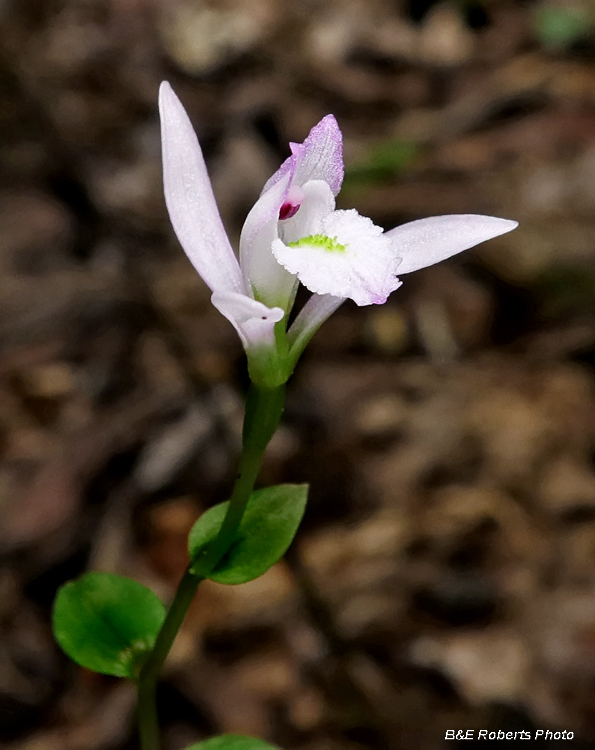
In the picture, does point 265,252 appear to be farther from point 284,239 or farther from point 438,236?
point 438,236

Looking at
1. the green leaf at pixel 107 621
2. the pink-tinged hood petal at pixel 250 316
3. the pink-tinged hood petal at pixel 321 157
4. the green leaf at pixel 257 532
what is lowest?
the green leaf at pixel 107 621

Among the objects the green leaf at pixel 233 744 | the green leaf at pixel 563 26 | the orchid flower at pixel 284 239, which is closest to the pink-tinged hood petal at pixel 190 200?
the orchid flower at pixel 284 239

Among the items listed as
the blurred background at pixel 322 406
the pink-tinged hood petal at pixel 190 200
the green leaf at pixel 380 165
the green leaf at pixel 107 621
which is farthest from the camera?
the green leaf at pixel 380 165

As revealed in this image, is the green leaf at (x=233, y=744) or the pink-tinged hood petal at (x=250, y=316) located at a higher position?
the pink-tinged hood petal at (x=250, y=316)

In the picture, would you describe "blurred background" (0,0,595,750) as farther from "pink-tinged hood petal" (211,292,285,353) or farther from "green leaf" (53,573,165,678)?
"pink-tinged hood petal" (211,292,285,353)

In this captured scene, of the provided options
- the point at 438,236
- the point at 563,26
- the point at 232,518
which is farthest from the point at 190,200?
the point at 563,26

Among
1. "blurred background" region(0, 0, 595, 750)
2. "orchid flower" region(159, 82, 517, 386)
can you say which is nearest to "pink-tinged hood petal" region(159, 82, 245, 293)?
"orchid flower" region(159, 82, 517, 386)

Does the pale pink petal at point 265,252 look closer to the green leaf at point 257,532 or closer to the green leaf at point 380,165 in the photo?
the green leaf at point 257,532
